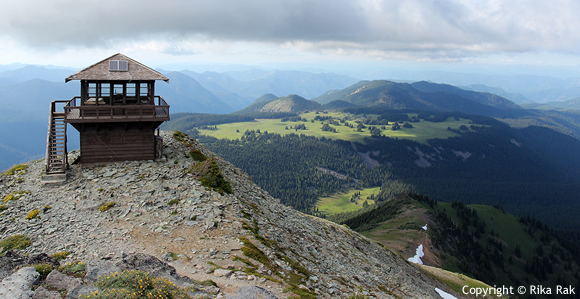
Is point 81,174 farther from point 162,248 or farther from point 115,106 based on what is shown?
point 162,248

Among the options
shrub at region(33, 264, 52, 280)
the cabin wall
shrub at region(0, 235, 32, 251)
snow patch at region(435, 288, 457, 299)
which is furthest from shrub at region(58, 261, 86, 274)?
snow patch at region(435, 288, 457, 299)

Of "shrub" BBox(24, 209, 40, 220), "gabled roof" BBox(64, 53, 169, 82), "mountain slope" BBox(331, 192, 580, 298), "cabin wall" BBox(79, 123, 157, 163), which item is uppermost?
"gabled roof" BBox(64, 53, 169, 82)

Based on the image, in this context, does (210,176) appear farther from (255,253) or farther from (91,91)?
(91,91)

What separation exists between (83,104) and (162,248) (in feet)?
65.0

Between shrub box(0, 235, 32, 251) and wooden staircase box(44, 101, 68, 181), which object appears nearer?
shrub box(0, 235, 32, 251)

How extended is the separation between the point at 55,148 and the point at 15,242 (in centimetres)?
1237

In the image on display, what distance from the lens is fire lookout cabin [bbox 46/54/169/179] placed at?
1212 inches

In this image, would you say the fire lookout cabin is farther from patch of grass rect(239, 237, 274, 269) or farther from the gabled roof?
patch of grass rect(239, 237, 274, 269)

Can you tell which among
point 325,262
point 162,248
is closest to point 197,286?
point 162,248

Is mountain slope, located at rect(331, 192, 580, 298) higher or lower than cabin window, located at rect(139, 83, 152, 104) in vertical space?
lower

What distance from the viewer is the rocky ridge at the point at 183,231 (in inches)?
779

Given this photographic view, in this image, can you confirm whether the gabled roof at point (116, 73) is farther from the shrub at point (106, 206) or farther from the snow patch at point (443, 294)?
the snow patch at point (443, 294)

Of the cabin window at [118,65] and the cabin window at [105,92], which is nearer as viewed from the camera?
the cabin window at [118,65]

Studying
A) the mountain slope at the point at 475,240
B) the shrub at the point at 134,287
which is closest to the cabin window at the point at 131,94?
the shrub at the point at 134,287
